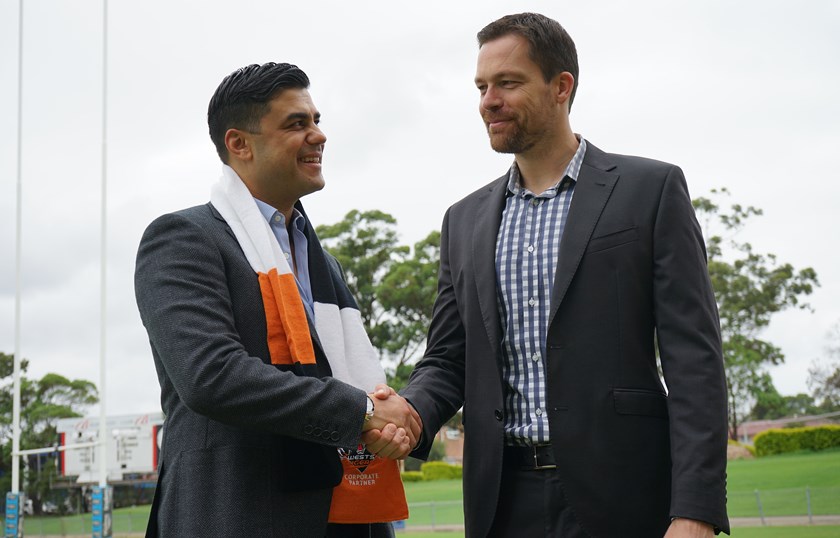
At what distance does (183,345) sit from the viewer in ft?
9.55

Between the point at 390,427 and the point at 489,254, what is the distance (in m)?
0.72

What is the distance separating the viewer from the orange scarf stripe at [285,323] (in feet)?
10.2

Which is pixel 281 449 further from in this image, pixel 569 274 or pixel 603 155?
pixel 603 155

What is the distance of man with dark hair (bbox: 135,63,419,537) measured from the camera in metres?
2.92

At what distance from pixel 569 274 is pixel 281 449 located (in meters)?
1.14

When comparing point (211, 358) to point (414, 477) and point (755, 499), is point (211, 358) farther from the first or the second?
point (414, 477)

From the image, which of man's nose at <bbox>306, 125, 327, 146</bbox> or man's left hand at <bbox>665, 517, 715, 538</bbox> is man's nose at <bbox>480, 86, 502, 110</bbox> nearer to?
man's nose at <bbox>306, 125, 327, 146</bbox>

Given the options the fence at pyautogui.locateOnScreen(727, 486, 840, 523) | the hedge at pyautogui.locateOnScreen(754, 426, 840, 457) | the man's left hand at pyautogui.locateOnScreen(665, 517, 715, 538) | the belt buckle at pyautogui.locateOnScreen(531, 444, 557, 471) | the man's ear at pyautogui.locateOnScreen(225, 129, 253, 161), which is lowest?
the fence at pyautogui.locateOnScreen(727, 486, 840, 523)

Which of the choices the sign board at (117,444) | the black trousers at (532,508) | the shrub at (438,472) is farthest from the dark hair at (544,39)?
the shrub at (438,472)

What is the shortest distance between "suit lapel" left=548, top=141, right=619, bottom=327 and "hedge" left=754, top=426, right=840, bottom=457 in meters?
29.5

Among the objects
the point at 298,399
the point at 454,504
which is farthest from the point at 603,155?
the point at 454,504

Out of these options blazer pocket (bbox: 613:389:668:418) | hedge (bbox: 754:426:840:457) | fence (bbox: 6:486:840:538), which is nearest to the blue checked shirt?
blazer pocket (bbox: 613:389:668:418)

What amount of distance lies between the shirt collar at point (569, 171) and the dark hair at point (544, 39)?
208 mm

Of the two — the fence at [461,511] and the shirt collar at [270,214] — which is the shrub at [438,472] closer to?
the fence at [461,511]
